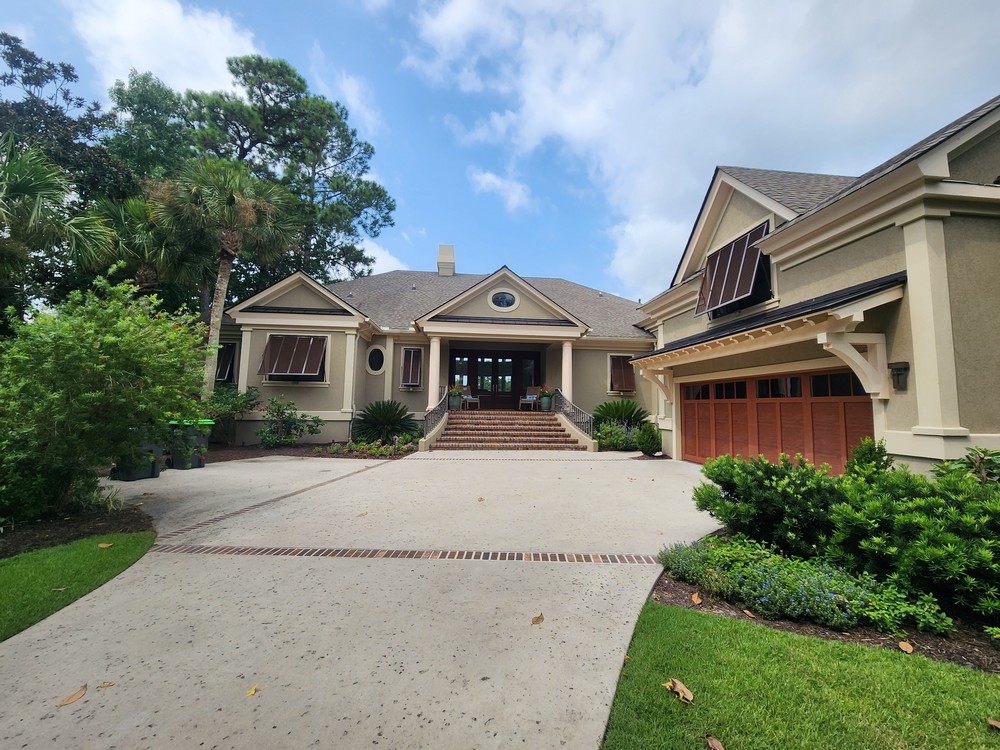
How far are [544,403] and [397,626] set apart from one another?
46.4 ft

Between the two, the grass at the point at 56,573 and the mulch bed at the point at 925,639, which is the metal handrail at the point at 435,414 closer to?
the grass at the point at 56,573

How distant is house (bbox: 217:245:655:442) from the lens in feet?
49.0

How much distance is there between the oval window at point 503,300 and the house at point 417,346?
0.04 m

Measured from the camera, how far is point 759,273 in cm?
909

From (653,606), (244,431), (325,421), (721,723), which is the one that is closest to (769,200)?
(653,606)

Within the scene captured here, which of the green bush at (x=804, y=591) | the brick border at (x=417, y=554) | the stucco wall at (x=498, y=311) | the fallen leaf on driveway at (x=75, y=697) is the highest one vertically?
the stucco wall at (x=498, y=311)

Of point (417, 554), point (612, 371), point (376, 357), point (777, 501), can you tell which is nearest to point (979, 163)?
point (777, 501)

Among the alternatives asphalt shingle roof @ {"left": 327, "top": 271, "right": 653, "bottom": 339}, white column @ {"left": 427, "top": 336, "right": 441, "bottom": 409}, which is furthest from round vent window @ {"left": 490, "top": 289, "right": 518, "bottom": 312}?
white column @ {"left": 427, "top": 336, "right": 441, "bottom": 409}

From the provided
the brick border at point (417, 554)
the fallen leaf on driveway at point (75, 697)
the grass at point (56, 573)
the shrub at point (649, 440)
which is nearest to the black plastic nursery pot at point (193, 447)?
the grass at point (56, 573)

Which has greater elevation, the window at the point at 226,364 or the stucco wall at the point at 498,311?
the stucco wall at the point at 498,311

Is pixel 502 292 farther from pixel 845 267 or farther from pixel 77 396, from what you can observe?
pixel 77 396

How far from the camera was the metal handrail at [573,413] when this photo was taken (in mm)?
14469

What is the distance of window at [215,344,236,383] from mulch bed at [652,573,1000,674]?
17.3 meters

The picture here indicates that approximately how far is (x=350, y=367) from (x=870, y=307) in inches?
560
